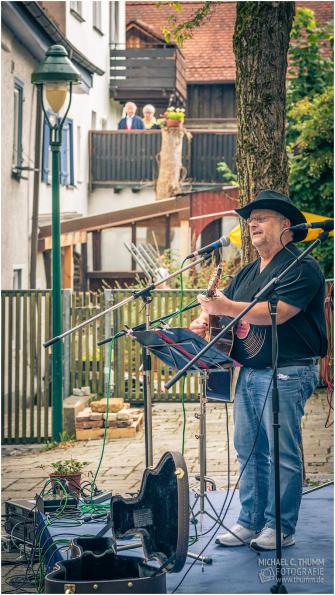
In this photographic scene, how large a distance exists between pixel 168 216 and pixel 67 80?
518 inches

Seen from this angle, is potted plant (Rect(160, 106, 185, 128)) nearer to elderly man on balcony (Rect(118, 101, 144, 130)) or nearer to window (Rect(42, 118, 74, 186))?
elderly man on balcony (Rect(118, 101, 144, 130))

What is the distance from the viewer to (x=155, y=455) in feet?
40.1

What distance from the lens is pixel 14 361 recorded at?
14.2 metres

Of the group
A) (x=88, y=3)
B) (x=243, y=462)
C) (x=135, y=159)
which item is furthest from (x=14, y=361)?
(x=135, y=159)

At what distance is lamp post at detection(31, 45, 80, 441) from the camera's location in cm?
1255

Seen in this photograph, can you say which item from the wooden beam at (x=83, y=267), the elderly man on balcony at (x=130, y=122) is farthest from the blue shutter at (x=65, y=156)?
the elderly man on balcony at (x=130, y=122)

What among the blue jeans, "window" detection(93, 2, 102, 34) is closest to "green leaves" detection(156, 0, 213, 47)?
the blue jeans

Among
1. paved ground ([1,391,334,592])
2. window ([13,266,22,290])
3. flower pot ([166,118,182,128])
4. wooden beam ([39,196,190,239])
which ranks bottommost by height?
paved ground ([1,391,334,592])

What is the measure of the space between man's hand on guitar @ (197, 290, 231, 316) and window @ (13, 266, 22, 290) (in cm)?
1194

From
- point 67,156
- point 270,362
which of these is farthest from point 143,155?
point 270,362

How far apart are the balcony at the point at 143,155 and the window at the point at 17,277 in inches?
439

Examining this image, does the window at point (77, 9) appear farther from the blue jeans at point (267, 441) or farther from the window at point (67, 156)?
the blue jeans at point (267, 441)

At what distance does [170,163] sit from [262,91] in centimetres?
2001

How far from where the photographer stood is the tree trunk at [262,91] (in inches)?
362
